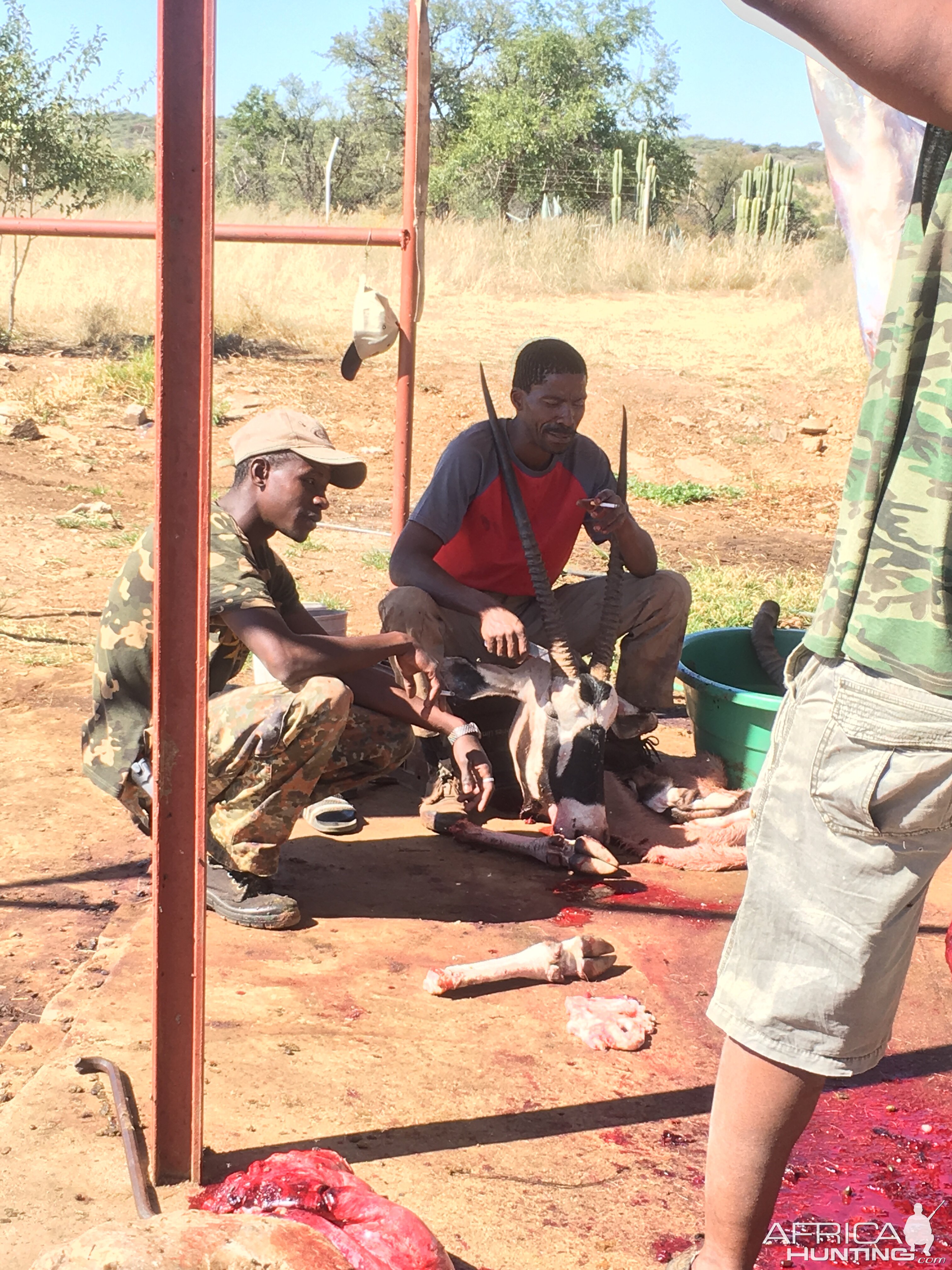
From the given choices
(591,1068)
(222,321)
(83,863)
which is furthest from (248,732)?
(222,321)

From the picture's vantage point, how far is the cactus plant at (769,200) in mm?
23641

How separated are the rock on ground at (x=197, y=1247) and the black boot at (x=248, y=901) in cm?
159

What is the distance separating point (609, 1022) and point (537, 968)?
288 mm

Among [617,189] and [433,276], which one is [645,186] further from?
[433,276]

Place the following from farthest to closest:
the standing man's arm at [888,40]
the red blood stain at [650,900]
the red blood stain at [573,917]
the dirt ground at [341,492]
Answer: the dirt ground at [341,492] → the red blood stain at [650,900] → the red blood stain at [573,917] → the standing man's arm at [888,40]

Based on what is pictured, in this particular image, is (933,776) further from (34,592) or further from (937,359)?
(34,592)

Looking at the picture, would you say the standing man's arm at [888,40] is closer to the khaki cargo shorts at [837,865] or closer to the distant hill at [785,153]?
the khaki cargo shorts at [837,865]

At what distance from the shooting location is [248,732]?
357 centimetres

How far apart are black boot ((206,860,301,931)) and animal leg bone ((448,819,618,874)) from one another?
2.68ft

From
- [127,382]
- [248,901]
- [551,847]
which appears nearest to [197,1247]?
[248,901]

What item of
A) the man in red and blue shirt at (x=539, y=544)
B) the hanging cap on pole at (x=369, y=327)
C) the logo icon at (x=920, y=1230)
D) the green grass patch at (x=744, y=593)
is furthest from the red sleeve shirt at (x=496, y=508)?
the logo icon at (x=920, y=1230)

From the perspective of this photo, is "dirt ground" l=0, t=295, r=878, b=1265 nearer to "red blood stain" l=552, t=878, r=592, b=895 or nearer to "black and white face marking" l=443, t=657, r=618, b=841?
"red blood stain" l=552, t=878, r=592, b=895

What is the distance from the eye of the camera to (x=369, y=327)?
4.64 m

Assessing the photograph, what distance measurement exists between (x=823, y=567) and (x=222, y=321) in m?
8.14
